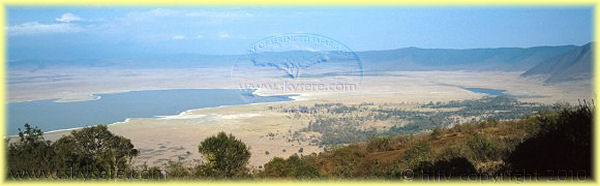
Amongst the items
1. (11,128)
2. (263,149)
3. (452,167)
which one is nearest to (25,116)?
(11,128)

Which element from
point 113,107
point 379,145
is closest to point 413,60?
point 113,107

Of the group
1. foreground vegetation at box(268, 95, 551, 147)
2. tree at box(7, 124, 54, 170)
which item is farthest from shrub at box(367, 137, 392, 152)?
foreground vegetation at box(268, 95, 551, 147)

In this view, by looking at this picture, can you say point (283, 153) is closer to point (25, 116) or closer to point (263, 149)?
point (263, 149)

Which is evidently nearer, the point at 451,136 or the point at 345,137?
the point at 451,136

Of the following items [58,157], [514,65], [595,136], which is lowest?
[58,157]

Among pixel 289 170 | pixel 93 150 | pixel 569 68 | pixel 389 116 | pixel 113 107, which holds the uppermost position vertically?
pixel 569 68

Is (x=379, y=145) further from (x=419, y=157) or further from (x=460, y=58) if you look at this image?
(x=460, y=58)
